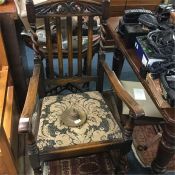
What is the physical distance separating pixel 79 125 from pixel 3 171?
1.86ft

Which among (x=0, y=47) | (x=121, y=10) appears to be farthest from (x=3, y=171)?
(x=121, y=10)

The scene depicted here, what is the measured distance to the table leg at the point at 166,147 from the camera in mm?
1099

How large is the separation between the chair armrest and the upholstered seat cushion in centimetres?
20

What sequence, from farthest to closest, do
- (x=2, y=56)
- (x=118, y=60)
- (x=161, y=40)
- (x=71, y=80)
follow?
(x=118, y=60) < (x=71, y=80) < (x=2, y=56) < (x=161, y=40)

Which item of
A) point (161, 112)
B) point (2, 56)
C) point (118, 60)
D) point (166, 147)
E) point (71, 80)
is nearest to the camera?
point (161, 112)

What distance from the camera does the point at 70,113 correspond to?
1.35 meters

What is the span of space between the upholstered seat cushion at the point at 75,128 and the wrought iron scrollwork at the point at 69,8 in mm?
483

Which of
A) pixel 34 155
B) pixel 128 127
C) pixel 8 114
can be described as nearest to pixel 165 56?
pixel 128 127

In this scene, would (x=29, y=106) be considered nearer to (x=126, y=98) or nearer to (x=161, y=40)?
(x=126, y=98)

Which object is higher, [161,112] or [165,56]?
[165,56]

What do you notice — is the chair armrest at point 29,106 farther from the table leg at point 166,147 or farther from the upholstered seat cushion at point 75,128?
the table leg at point 166,147

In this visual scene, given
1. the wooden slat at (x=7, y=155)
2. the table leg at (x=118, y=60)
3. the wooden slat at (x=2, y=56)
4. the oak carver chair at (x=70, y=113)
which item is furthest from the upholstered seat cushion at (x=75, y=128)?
the table leg at (x=118, y=60)

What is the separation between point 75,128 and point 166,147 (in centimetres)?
46

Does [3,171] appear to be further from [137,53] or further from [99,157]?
[137,53]
